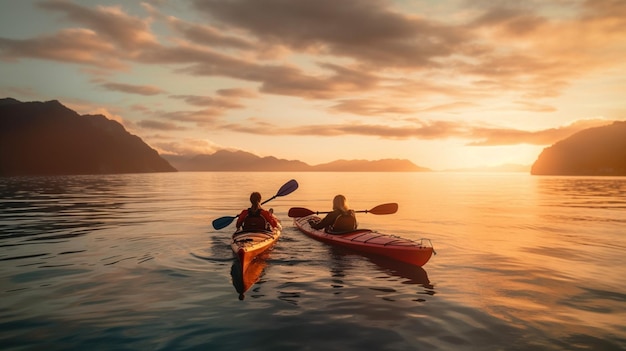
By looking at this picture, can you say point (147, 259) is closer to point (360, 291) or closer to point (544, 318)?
point (360, 291)

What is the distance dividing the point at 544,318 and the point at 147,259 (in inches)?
423

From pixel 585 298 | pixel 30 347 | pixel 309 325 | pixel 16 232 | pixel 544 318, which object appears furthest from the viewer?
pixel 16 232

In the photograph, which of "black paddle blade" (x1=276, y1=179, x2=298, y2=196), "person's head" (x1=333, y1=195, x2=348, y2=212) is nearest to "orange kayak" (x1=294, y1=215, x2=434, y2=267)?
"person's head" (x1=333, y1=195, x2=348, y2=212)

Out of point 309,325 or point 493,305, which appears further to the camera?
point 493,305

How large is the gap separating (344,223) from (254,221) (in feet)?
11.0

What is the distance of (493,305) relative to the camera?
8062mm

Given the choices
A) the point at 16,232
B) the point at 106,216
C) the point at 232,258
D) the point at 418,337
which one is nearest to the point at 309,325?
the point at 418,337

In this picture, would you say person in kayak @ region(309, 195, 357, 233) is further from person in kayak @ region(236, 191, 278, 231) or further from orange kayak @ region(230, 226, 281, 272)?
person in kayak @ region(236, 191, 278, 231)

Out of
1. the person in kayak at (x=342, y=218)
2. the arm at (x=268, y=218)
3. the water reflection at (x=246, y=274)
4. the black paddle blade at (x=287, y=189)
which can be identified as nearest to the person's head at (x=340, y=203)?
the person in kayak at (x=342, y=218)

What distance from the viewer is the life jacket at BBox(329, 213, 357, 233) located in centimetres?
1448

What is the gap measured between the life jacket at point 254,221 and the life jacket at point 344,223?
275 centimetres

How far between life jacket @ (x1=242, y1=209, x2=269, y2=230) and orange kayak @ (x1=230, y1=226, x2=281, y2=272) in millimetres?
323

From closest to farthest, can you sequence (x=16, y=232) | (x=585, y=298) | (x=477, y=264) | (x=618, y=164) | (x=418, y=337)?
(x=418, y=337) → (x=585, y=298) → (x=477, y=264) → (x=16, y=232) → (x=618, y=164)

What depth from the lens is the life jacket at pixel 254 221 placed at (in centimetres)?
1410
